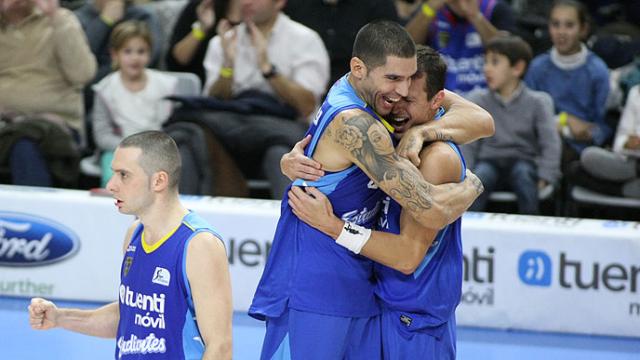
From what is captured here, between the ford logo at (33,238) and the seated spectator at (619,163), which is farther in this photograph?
the seated spectator at (619,163)

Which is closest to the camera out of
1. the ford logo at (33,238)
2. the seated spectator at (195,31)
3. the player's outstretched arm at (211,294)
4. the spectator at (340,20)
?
the player's outstretched arm at (211,294)

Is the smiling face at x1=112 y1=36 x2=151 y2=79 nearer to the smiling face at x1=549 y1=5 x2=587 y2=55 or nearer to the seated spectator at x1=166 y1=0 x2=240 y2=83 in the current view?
the seated spectator at x1=166 y1=0 x2=240 y2=83

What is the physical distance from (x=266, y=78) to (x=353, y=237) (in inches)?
172

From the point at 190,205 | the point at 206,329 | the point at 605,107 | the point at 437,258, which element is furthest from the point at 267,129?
the point at 206,329

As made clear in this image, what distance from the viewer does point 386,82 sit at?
4445mm

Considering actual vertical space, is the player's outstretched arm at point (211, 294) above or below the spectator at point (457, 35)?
above

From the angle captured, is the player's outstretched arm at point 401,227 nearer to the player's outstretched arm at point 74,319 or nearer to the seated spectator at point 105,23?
the player's outstretched arm at point 74,319

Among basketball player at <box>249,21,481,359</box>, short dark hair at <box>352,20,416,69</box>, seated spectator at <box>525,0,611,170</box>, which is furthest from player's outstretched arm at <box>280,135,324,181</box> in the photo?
seated spectator at <box>525,0,611,170</box>

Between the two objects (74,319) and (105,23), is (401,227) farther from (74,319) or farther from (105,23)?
(105,23)

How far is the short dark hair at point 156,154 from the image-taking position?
14.3 feet

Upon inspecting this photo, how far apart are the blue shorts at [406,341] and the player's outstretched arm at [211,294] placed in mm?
813

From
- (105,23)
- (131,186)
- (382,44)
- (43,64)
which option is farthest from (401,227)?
(105,23)

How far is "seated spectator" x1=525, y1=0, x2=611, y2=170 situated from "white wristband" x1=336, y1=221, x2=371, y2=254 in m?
4.87

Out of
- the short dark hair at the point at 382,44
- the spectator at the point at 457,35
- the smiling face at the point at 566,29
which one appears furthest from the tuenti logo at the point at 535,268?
the short dark hair at the point at 382,44
